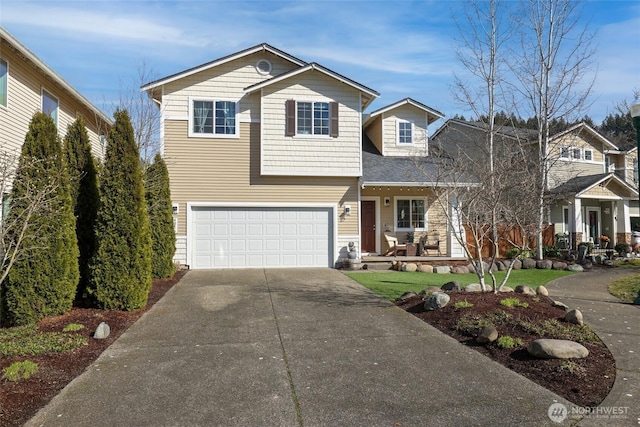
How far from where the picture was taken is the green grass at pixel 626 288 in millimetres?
9414

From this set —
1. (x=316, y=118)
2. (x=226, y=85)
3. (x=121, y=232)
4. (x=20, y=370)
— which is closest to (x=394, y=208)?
(x=316, y=118)

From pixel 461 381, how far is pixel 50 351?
487 cm

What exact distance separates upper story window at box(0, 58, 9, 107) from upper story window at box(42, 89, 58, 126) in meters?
1.77

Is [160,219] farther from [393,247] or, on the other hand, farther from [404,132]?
[404,132]

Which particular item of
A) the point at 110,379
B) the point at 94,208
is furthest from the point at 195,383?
the point at 94,208

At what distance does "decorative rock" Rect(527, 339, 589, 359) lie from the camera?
4844mm

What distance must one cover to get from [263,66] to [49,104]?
6.55m

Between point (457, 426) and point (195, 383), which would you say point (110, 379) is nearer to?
point (195, 383)

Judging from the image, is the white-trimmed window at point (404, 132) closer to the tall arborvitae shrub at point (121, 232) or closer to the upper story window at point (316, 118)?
the upper story window at point (316, 118)

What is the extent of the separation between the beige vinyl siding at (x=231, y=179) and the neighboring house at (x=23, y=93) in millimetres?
3079

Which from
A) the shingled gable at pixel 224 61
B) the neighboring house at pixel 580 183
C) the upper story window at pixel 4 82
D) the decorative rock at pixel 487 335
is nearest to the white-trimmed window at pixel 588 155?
the neighboring house at pixel 580 183

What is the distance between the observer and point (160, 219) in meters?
11.7

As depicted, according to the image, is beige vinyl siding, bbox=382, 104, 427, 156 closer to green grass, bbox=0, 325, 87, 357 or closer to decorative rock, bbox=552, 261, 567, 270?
decorative rock, bbox=552, 261, 567, 270

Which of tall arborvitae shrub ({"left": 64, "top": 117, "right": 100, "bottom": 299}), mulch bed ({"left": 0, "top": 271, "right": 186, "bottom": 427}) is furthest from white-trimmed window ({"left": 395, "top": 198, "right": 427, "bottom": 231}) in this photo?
tall arborvitae shrub ({"left": 64, "top": 117, "right": 100, "bottom": 299})
